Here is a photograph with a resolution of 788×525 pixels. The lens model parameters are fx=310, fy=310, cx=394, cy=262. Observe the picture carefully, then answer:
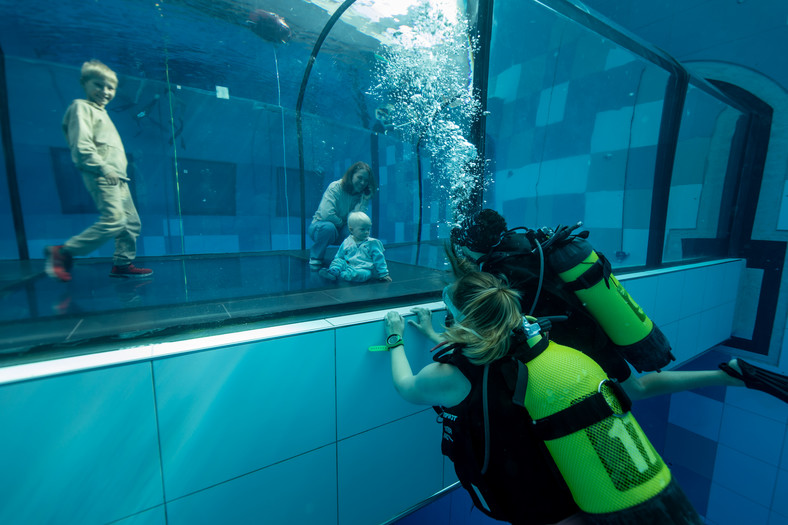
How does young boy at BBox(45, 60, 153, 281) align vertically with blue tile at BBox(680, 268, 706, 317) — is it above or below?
above

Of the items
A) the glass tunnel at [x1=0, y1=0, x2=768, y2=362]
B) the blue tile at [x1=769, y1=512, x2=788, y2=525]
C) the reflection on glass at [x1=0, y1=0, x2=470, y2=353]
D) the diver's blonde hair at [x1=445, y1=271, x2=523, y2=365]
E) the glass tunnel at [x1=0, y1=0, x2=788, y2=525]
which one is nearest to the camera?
the diver's blonde hair at [x1=445, y1=271, x2=523, y2=365]

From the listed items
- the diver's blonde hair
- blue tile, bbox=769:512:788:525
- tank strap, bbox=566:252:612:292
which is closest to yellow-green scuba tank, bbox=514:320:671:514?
the diver's blonde hair

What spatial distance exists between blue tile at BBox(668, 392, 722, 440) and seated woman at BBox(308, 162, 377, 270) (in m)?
7.29

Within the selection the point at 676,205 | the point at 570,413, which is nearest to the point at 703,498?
the point at 676,205

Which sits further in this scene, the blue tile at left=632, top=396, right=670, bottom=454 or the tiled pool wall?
the blue tile at left=632, top=396, right=670, bottom=454

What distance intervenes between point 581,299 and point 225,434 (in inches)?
67.8

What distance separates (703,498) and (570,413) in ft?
25.7

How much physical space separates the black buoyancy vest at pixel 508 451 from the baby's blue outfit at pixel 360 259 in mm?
1335

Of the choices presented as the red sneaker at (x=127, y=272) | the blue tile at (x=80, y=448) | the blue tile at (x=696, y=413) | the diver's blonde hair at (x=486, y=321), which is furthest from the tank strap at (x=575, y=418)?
the blue tile at (x=696, y=413)

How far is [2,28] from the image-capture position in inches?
93.0

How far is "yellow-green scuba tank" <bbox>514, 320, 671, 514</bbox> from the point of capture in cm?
95

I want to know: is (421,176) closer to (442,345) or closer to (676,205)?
(442,345)

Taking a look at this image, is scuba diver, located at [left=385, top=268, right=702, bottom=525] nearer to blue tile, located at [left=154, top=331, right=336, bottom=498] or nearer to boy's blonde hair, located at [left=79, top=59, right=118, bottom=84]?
blue tile, located at [left=154, top=331, right=336, bottom=498]

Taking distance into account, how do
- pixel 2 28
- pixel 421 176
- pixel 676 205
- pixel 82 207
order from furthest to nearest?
pixel 676 205 < pixel 421 176 < pixel 82 207 < pixel 2 28
